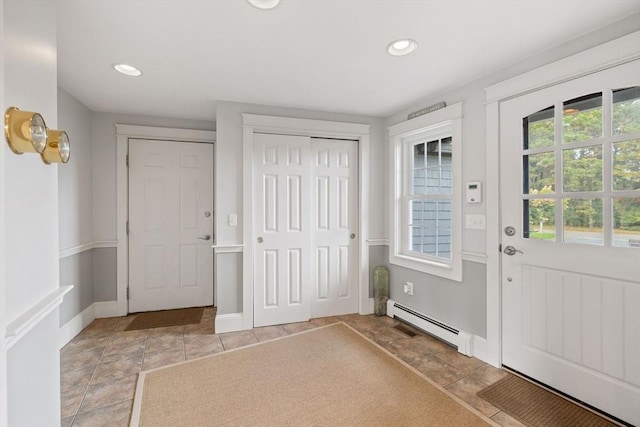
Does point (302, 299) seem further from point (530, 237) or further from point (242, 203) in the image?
point (530, 237)

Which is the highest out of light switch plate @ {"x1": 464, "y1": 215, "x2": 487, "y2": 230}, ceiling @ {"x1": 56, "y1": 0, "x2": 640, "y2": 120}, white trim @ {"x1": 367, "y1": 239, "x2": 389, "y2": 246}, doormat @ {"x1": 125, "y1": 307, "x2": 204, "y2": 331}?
ceiling @ {"x1": 56, "y1": 0, "x2": 640, "y2": 120}

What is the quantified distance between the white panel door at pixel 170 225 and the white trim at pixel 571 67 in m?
3.14

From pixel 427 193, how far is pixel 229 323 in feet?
7.84

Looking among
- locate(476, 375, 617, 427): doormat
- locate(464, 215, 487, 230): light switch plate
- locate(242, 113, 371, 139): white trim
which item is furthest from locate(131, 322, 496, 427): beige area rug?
locate(242, 113, 371, 139): white trim

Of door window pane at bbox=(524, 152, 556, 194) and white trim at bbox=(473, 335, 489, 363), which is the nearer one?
door window pane at bbox=(524, 152, 556, 194)

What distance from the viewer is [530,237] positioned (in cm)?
219

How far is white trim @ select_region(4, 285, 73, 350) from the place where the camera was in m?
1.00

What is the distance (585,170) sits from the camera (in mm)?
1906

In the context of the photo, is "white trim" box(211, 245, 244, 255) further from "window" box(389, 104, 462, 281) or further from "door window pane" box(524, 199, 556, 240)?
"door window pane" box(524, 199, 556, 240)

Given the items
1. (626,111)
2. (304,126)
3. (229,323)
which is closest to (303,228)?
(304,126)

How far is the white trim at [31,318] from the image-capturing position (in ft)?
3.29

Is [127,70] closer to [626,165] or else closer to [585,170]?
[585,170]

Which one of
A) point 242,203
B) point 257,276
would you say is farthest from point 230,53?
point 257,276

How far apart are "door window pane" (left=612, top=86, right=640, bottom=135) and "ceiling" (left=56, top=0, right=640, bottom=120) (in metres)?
0.41
